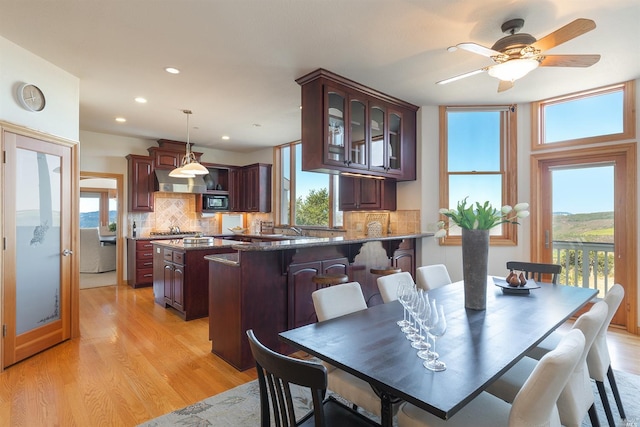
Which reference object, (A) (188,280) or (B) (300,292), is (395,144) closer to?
(B) (300,292)

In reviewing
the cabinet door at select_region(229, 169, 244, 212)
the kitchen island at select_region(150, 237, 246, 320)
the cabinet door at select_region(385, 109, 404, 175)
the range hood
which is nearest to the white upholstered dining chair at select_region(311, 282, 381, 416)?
the kitchen island at select_region(150, 237, 246, 320)

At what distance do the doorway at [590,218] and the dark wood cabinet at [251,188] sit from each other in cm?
481

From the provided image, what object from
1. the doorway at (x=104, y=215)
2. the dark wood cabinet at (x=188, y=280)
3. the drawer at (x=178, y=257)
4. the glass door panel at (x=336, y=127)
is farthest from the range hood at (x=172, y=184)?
the glass door panel at (x=336, y=127)

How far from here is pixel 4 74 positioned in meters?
2.80

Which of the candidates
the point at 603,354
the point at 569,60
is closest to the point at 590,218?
the point at 569,60

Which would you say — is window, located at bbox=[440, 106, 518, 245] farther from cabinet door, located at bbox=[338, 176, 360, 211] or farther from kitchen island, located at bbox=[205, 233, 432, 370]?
Result: kitchen island, located at bbox=[205, 233, 432, 370]

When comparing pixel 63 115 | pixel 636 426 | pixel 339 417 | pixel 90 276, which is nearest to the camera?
pixel 339 417

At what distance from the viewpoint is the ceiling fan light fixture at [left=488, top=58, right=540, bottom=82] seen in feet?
7.80

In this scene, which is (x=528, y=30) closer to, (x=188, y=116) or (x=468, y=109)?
(x=468, y=109)

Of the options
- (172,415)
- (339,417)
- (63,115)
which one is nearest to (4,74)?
(63,115)

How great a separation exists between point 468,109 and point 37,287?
17.1 ft

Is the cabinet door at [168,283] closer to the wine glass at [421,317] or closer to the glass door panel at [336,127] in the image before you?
the glass door panel at [336,127]

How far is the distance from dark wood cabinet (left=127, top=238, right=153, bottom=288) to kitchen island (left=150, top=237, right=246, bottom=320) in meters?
1.59

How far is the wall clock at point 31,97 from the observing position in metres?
2.92
